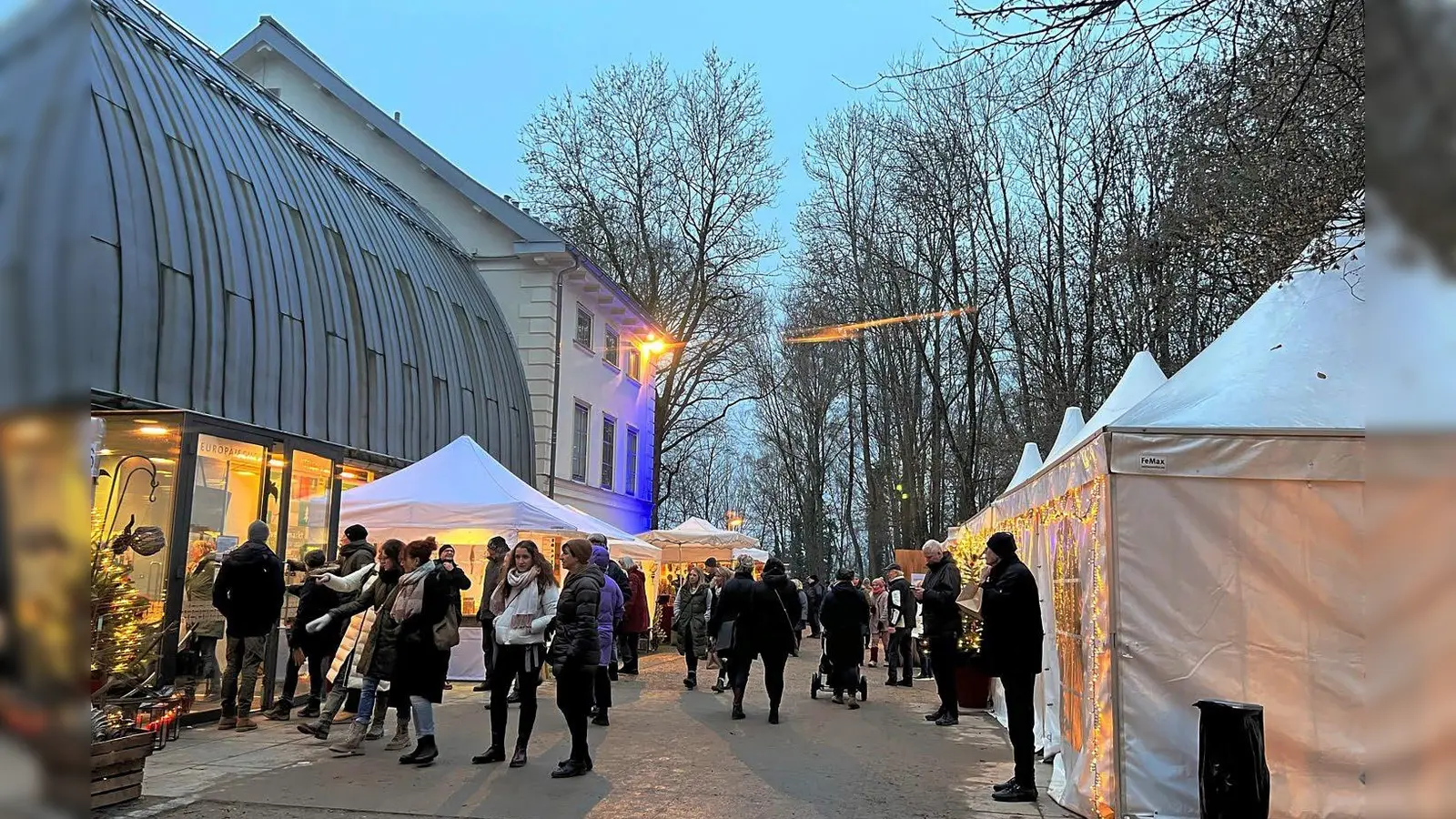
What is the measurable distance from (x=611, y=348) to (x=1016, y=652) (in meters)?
21.9

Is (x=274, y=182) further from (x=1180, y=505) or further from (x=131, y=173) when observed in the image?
(x=1180, y=505)

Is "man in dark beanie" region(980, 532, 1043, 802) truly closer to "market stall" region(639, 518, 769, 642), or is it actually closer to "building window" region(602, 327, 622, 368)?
"market stall" region(639, 518, 769, 642)

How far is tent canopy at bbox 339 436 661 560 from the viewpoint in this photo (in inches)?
510

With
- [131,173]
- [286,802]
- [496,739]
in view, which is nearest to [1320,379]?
[496,739]

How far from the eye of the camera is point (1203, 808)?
5559 millimetres

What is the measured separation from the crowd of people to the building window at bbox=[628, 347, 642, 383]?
17.2 metres

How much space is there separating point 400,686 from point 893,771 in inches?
170

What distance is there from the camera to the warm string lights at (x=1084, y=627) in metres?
6.26

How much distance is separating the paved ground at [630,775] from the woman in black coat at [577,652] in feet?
0.75

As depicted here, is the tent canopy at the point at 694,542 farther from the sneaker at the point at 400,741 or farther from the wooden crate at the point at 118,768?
the wooden crate at the point at 118,768

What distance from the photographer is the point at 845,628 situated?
12164 millimetres

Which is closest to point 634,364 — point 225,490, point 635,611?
point 635,611

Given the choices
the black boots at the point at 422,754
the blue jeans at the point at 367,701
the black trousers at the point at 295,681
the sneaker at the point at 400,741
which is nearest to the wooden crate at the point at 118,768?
the blue jeans at the point at 367,701

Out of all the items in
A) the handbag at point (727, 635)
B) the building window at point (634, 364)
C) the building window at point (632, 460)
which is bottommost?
the handbag at point (727, 635)
